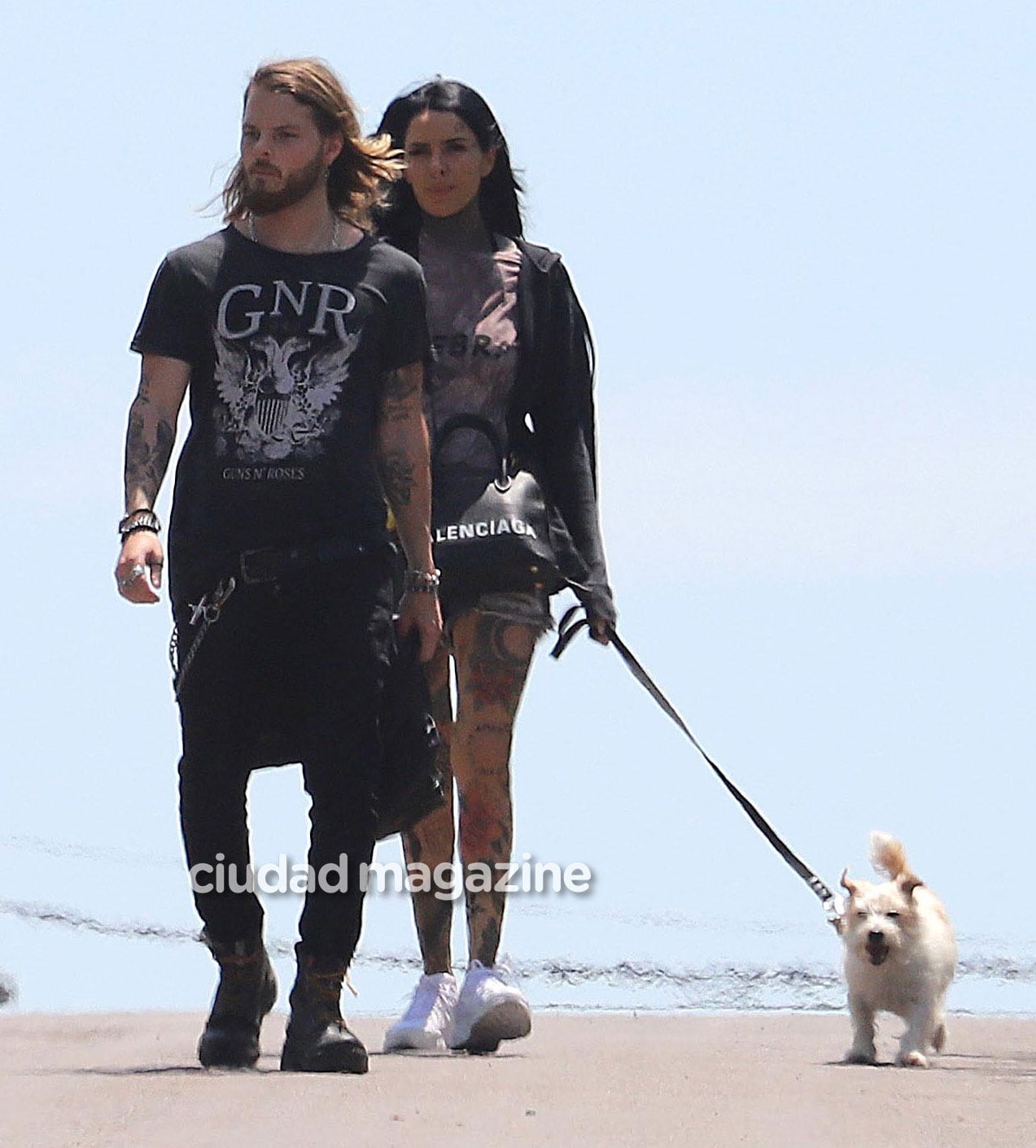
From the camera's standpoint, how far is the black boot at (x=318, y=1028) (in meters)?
5.62

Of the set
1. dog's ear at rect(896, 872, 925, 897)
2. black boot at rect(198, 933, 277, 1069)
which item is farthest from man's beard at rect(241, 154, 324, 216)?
dog's ear at rect(896, 872, 925, 897)

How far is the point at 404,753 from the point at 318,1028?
619 mm

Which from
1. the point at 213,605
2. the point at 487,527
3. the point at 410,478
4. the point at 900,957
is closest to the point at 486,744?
the point at 487,527

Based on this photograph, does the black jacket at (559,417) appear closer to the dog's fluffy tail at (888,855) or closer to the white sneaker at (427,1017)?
the white sneaker at (427,1017)

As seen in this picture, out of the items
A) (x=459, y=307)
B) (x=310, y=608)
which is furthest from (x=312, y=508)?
(x=459, y=307)

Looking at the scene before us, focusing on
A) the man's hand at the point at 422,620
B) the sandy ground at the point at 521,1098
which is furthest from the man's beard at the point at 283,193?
the sandy ground at the point at 521,1098

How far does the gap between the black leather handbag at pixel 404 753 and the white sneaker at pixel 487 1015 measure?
79 cm

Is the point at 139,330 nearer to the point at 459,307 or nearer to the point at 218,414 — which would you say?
the point at 218,414

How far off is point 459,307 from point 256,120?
1.16 metres

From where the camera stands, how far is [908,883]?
30.1ft

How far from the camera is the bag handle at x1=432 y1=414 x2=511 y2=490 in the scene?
6.91m

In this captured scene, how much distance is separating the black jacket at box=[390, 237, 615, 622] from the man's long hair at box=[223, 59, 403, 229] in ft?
3.01

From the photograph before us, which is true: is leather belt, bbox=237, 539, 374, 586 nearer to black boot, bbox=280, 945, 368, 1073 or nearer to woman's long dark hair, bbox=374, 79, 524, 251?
black boot, bbox=280, 945, 368, 1073

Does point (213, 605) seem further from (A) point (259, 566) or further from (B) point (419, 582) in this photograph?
(B) point (419, 582)
